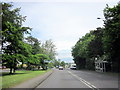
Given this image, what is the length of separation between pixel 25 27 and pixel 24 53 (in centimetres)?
502

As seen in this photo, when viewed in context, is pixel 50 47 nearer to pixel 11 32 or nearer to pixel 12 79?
pixel 11 32

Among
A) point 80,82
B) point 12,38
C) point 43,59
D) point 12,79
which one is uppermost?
point 12,38

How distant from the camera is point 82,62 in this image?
9262 cm

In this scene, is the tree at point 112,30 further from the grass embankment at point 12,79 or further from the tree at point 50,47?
the tree at point 50,47

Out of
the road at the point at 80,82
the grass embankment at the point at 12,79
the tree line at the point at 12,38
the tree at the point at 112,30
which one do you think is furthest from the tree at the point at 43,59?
the road at the point at 80,82

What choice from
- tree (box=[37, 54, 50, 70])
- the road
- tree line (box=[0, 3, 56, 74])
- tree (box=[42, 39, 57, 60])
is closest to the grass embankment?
the road

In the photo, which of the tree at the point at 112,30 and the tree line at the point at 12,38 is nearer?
the tree at the point at 112,30

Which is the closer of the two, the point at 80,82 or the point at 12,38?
the point at 80,82

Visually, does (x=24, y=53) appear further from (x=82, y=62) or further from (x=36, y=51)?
(x=82, y=62)

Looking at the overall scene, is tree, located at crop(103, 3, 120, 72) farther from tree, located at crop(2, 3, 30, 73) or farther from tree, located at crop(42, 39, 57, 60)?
tree, located at crop(42, 39, 57, 60)

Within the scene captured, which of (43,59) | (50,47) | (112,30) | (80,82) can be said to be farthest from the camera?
(50,47)

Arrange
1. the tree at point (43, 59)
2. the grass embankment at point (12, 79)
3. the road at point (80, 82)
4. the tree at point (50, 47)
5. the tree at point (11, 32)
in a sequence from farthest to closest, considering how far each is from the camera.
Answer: the tree at point (50, 47) < the tree at point (43, 59) < the tree at point (11, 32) < the road at point (80, 82) < the grass embankment at point (12, 79)

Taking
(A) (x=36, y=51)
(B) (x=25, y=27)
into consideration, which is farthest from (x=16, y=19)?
(A) (x=36, y=51)

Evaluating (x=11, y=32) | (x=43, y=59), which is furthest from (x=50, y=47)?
(x=11, y=32)
